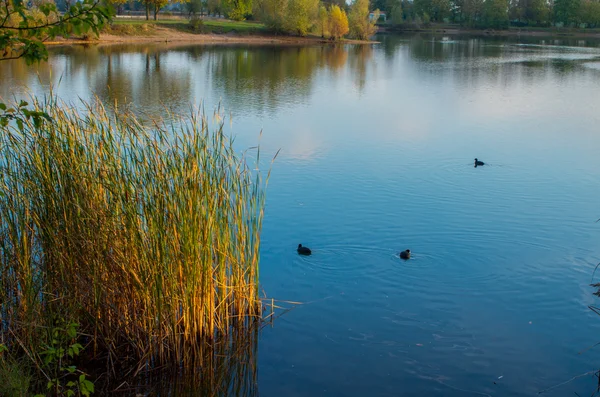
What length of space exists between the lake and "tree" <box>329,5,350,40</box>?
1365 inches

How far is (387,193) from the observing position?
34.0 feet

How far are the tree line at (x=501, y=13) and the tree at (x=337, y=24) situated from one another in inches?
1058

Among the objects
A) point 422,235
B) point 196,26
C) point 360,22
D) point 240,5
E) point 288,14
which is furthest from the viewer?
point 360,22

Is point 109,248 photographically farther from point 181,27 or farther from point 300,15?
point 300,15

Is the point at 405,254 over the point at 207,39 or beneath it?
beneath

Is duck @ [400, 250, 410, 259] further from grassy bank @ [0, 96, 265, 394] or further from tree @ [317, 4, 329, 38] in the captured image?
tree @ [317, 4, 329, 38]

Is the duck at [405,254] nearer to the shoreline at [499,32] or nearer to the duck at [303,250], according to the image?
the duck at [303,250]

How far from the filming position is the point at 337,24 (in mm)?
54438

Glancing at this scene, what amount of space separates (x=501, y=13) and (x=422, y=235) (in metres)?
74.4

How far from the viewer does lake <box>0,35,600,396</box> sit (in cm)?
550

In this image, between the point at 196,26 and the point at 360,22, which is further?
the point at 360,22

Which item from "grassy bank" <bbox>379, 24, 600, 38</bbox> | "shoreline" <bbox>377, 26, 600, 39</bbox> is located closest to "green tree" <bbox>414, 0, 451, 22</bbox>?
"grassy bank" <bbox>379, 24, 600, 38</bbox>

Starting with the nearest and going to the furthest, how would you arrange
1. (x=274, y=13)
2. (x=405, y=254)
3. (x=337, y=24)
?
(x=405, y=254)
(x=274, y=13)
(x=337, y=24)

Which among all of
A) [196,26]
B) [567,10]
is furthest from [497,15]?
[196,26]
